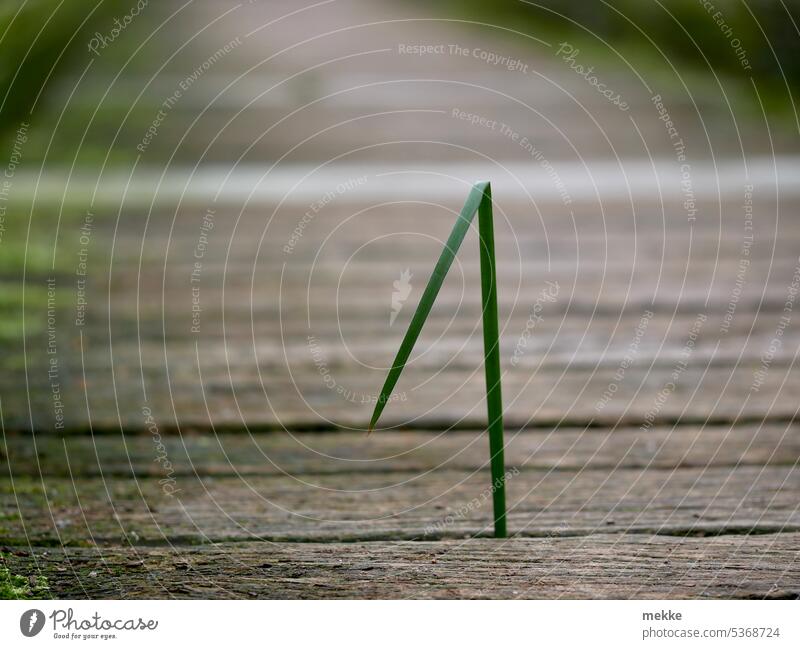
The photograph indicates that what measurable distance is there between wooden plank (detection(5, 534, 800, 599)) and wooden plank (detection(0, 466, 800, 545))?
1.2 inches

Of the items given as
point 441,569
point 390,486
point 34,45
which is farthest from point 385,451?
point 34,45

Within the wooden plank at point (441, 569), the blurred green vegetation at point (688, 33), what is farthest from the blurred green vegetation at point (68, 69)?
the blurred green vegetation at point (688, 33)

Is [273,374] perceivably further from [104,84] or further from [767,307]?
[104,84]

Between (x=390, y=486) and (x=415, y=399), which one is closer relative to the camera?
(x=390, y=486)

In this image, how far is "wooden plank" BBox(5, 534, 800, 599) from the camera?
0.82 meters

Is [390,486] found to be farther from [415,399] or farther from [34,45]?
[34,45]

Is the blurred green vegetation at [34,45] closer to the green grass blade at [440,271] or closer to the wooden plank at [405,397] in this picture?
the wooden plank at [405,397]

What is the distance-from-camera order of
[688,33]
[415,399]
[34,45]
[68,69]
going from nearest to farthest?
[415,399], [34,45], [68,69], [688,33]

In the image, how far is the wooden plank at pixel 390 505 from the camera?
0.94 m

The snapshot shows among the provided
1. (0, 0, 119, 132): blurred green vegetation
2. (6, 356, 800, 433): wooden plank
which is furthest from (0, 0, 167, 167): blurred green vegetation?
(6, 356, 800, 433): wooden plank

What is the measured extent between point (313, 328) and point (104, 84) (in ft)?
7.44

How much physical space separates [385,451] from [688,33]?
2960 mm

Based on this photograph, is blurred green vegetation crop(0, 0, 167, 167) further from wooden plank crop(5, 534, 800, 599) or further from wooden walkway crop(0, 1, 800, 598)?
wooden plank crop(5, 534, 800, 599)

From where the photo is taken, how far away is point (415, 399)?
1.38 meters
